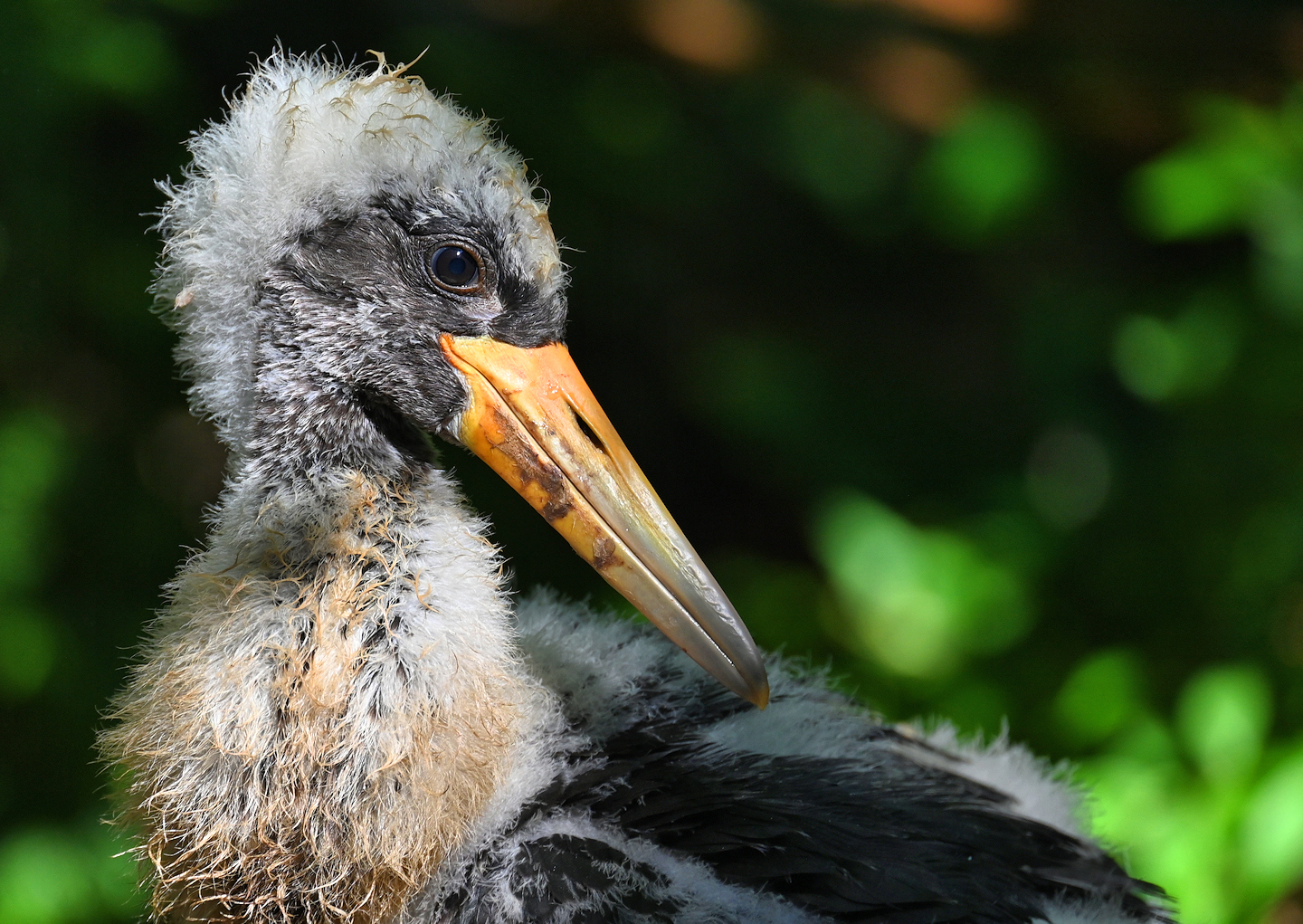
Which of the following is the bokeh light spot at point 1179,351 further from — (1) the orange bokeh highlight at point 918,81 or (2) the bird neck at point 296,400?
(2) the bird neck at point 296,400

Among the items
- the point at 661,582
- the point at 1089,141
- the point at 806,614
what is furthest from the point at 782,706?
the point at 1089,141

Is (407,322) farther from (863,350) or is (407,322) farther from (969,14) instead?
(969,14)

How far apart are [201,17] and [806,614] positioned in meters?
1.72

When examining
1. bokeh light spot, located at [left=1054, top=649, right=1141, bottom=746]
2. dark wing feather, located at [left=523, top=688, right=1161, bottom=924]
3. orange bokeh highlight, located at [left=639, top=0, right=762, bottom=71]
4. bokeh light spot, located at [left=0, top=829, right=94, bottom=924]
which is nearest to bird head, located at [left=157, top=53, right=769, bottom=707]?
dark wing feather, located at [left=523, top=688, right=1161, bottom=924]

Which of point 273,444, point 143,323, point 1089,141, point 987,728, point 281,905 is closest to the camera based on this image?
point 281,905

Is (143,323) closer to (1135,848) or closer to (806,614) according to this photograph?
(806,614)

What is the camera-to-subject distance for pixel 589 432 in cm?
119

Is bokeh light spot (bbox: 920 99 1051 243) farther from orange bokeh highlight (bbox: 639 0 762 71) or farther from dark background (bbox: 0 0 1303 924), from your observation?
orange bokeh highlight (bbox: 639 0 762 71)

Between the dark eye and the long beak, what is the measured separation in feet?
0.19

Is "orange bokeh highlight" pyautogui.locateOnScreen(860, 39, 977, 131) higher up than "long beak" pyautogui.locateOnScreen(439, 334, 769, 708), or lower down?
higher up

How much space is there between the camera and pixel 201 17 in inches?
81.6

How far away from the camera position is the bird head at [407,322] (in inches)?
45.0

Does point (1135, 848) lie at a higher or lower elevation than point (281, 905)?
higher

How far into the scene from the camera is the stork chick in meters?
1.03
